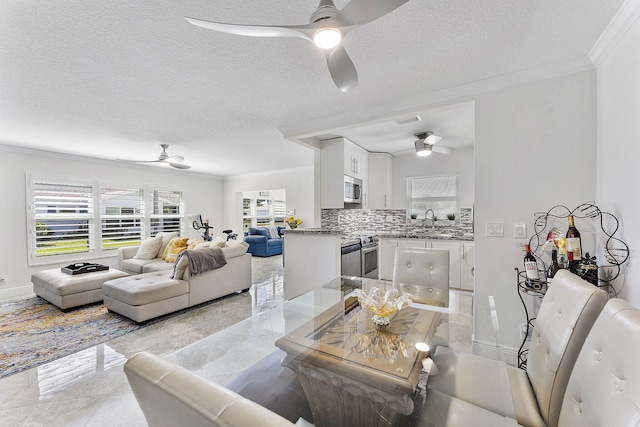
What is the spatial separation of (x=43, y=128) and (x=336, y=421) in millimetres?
4807

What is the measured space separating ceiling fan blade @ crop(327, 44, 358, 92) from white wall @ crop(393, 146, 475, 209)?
11.5 feet

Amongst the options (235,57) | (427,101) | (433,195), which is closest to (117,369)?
(235,57)

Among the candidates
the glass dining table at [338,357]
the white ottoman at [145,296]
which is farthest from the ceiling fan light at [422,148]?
the white ottoman at [145,296]

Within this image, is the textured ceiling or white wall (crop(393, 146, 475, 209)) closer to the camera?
the textured ceiling

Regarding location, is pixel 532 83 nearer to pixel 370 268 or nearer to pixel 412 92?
pixel 412 92

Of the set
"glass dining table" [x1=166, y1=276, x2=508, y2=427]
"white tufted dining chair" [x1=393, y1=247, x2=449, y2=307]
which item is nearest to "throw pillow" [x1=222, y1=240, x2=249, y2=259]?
"glass dining table" [x1=166, y1=276, x2=508, y2=427]

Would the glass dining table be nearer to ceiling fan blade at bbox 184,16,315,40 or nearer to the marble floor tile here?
the marble floor tile

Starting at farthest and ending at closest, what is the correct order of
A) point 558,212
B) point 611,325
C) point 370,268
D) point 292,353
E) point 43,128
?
point 370,268
point 43,128
point 558,212
point 292,353
point 611,325

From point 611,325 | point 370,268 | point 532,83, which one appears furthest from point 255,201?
point 611,325

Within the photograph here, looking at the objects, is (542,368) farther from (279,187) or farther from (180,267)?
(279,187)

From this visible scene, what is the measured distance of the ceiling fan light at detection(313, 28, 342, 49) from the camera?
1333 mm

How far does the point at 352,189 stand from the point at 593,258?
3040 mm

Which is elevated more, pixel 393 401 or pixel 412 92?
pixel 412 92

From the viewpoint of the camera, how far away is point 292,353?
1385 millimetres
